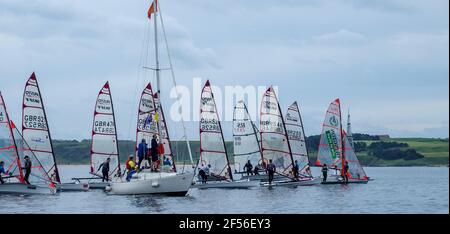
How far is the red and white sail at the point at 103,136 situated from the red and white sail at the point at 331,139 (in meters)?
17.2

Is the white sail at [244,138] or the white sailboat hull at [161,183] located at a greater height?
the white sail at [244,138]

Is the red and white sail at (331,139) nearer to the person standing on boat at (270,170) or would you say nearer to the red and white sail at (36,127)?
the person standing on boat at (270,170)

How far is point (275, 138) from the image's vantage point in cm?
6194

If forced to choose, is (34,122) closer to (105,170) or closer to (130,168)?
(105,170)

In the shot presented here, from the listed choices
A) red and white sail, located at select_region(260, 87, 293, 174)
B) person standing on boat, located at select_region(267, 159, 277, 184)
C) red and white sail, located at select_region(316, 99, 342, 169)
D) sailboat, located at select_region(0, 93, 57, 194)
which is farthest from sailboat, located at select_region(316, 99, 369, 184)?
sailboat, located at select_region(0, 93, 57, 194)

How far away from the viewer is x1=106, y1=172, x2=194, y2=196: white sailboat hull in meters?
44.1

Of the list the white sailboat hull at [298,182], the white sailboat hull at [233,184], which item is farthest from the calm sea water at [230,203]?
the white sailboat hull at [298,182]

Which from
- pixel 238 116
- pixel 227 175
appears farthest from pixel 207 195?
pixel 238 116

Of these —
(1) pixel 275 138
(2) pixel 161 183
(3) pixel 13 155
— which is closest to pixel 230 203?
(2) pixel 161 183

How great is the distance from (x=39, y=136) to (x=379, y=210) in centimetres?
2656

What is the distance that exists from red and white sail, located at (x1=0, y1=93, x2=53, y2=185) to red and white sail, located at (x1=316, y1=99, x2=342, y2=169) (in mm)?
25853

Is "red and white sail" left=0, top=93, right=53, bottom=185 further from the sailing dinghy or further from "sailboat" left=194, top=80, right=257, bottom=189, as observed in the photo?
the sailing dinghy

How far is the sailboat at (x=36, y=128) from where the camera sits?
5347 cm
